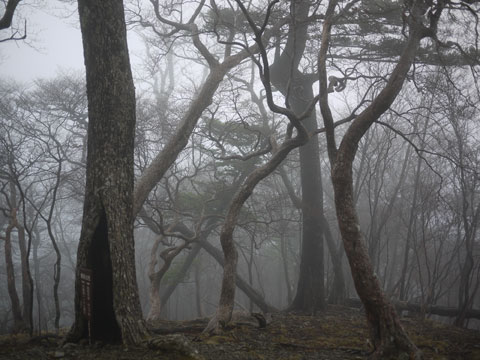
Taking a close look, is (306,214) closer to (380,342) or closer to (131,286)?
(380,342)

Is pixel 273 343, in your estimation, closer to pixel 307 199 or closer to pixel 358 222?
pixel 358 222

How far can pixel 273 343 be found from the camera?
15.1 feet

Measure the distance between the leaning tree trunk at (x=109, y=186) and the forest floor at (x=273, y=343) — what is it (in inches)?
11.1

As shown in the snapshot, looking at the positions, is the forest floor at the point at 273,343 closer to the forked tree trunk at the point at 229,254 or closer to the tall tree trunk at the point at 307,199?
the forked tree trunk at the point at 229,254

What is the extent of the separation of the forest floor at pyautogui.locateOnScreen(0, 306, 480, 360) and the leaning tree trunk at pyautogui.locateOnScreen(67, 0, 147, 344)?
28cm

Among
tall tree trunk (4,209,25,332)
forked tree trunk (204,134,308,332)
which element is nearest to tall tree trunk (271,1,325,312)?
forked tree trunk (204,134,308,332)

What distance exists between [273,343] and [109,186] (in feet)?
9.51

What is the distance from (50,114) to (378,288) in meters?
10.6

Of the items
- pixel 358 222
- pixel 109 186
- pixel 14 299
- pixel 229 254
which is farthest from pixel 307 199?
pixel 14 299

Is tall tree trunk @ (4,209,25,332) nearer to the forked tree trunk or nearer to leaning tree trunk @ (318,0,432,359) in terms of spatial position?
the forked tree trunk

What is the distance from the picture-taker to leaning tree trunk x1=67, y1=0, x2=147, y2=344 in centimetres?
337

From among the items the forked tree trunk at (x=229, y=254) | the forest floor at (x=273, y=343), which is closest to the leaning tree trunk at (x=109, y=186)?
the forest floor at (x=273, y=343)

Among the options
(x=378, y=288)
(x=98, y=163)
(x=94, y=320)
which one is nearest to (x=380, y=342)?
(x=378, y=288)

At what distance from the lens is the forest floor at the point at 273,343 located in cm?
315
